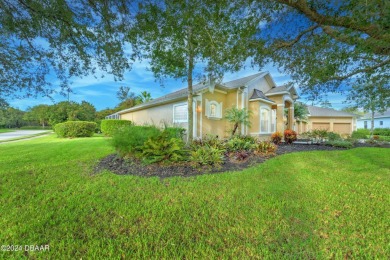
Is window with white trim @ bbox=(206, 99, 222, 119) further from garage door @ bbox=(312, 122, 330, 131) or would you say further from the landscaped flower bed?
garage door @ bbox=(312, 122, 330, 131)

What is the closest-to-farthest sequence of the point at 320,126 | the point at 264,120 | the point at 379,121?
the point at 264,120 → the point at 320,126 → the point at 379,121

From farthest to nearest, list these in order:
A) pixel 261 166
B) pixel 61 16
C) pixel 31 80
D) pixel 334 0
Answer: pixel 261 166
pixel 31 80
pixel 61 16
pixel 334 0

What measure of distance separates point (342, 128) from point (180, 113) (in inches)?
941

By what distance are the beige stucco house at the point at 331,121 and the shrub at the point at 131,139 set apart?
22.7 m

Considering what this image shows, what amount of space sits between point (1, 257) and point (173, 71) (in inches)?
274

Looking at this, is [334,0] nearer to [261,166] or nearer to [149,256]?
[261,166]

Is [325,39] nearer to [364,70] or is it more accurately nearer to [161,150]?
[364,70]

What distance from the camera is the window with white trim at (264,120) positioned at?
13688 mm

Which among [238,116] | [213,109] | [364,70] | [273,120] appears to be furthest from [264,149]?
[273,120]

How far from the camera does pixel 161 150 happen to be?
19.2 ft

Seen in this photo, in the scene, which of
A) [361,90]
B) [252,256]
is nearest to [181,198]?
[252,256]

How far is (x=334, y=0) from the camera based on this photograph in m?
3.41

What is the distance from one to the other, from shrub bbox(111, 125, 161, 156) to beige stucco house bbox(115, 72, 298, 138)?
156 inches

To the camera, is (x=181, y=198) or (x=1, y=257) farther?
(x=181, y=198)
